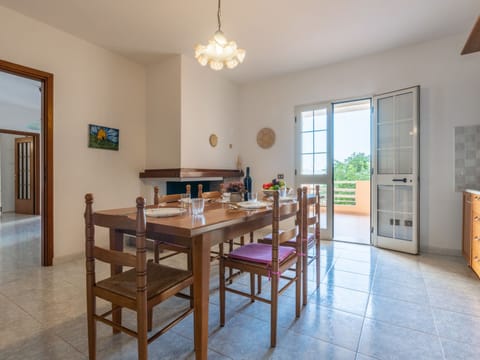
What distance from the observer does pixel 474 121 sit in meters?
3.02

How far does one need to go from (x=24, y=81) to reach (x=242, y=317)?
17.9 feet

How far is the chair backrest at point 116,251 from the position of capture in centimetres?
109

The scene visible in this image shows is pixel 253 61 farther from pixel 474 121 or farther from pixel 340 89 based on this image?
pixel 474 121

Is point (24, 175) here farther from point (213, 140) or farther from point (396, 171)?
point (396, 171)

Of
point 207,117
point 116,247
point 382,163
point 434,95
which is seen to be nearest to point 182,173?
point 207,117

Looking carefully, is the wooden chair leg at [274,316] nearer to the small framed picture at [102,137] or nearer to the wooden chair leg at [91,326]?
the wooden chair leg at [91,326]

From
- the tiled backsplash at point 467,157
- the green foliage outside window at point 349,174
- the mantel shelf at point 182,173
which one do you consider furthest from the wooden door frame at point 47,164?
the green foliage outside window at point 349,174

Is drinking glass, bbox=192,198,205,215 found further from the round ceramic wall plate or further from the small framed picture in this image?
the round ceramic wall plate

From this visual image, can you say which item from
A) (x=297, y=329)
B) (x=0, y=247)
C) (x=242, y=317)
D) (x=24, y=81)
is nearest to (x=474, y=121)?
(x=297, y=329)

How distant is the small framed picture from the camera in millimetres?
3215

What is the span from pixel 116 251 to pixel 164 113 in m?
2.86

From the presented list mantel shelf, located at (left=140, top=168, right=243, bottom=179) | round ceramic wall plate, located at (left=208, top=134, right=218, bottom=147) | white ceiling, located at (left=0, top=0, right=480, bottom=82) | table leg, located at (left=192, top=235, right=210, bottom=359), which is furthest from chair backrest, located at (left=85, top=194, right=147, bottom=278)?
round ceramic wall plate, located at (left=208, top=134, right=218, bottom=147)

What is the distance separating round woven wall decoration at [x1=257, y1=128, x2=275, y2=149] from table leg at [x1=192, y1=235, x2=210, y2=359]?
3.41 m

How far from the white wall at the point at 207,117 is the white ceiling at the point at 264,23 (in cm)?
46
